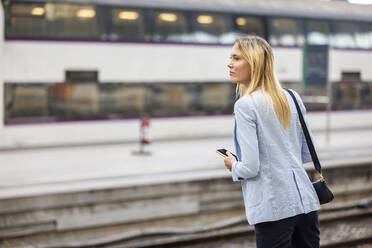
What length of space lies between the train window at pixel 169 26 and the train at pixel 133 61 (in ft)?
0.10

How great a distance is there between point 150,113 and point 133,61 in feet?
5.53

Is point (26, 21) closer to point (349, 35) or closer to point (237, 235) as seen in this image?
point (237, 235)

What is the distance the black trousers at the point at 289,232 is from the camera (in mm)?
2436

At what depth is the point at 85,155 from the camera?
1216 cm

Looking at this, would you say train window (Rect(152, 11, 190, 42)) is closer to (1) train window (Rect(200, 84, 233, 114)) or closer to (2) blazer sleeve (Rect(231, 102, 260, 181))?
(1) train window (Rect(200, 84, 233, 114))

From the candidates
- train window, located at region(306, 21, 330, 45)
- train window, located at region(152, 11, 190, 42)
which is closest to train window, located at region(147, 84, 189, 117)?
train window, located at region(152, 11, 190, 42)

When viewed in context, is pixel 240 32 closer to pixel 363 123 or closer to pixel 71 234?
pixel 363 123

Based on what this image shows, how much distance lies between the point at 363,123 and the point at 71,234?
47.1ft

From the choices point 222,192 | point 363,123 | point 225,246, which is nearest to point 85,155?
point 222,192

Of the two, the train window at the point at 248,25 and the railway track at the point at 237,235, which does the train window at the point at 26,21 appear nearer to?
the train window at the point at 248,25

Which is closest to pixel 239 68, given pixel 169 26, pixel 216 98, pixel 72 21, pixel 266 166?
pixel 266 166

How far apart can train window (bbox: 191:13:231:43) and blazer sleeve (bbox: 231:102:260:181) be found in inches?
524

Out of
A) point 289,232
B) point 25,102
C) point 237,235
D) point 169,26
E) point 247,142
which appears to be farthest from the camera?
point 169,26

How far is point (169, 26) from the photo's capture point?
15016 mm
